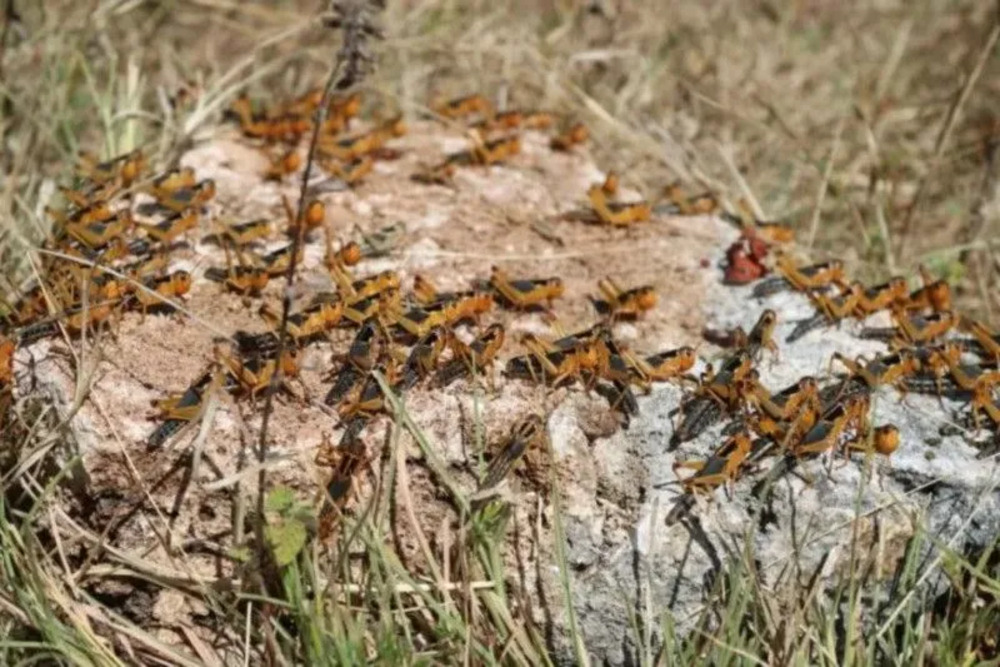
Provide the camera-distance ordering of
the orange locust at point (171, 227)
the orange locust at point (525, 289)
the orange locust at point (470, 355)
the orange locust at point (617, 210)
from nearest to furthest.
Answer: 1. the orange locust at point (470, 355)
2. the orange locust at point (525, 289)
3. the orange locust at point (171, 227)
4. the orange locust at point (617, 210)

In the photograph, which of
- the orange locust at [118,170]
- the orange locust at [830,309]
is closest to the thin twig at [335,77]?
the orange locust at [118,170]

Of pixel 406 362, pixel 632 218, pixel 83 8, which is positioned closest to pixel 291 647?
pixel 406 362

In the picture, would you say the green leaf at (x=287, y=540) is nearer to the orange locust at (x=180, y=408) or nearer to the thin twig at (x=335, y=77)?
the thin twig at (x=335, y=77)

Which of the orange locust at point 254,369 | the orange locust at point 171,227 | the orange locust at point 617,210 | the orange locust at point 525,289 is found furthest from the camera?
the orange locust at point 617,210

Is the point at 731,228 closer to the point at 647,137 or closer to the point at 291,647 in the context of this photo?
the point at 647,137

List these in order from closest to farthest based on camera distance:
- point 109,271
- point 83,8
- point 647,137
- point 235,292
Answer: point 109,271
point 235,292
point 647,137
point 83,8

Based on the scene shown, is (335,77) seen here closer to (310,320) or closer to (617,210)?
(310,320)
